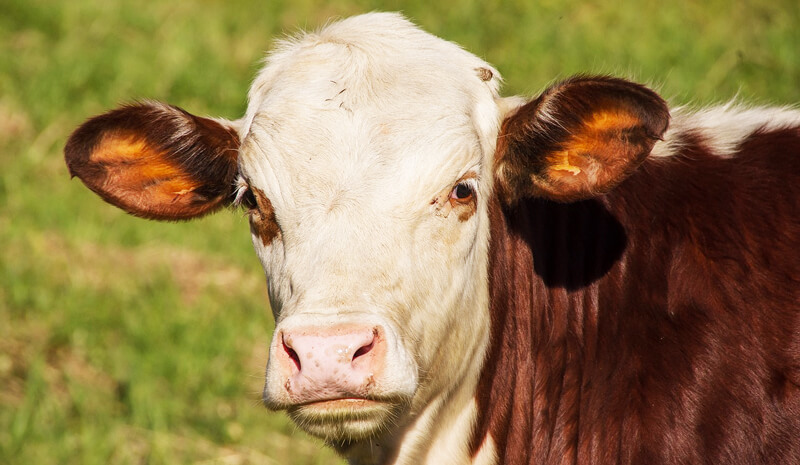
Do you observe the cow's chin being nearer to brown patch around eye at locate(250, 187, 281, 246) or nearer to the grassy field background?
brown patch around eye at locate(250, 187, 281, 246)

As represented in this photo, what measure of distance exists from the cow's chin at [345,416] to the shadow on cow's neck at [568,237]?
87 cm

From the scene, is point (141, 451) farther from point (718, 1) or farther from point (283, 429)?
point (718, 1)

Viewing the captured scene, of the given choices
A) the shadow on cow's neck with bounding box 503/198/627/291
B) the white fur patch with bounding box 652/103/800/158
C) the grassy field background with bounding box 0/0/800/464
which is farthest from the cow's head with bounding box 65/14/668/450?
the grassy field background with bounding box 0/0/800/464

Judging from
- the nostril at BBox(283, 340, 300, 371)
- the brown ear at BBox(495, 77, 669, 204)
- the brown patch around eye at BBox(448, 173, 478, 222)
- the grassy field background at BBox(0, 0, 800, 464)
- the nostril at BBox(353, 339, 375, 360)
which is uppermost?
the brown ear at BBox(495, 77, 669, 204)

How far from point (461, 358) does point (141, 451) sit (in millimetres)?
3066

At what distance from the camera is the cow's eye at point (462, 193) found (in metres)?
3.71

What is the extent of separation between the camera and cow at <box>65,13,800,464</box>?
344 cm

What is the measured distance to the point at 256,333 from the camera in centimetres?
747

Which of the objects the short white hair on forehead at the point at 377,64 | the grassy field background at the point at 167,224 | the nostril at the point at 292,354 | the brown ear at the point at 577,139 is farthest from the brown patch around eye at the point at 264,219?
the grassy field background at the point at 167,224

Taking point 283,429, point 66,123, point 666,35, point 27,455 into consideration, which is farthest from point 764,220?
point 66,123

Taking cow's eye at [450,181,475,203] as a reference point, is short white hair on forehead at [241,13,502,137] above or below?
above

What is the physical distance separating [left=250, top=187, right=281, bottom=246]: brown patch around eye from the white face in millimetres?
16

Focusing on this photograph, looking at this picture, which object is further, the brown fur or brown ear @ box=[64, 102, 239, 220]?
brown ear @ box=[64, 102, 239, 220]

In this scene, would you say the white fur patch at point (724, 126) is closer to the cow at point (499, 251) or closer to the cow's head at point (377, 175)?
the cow at point (499, 251)
